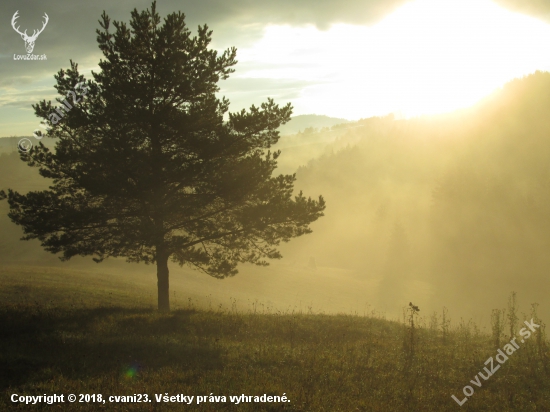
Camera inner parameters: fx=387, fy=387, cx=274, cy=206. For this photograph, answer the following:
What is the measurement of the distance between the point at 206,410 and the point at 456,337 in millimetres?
11487

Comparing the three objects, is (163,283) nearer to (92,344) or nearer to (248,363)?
(92,344)

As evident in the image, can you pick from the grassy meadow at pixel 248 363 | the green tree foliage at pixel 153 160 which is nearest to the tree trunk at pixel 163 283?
the green tree foliage at pixel 153 160

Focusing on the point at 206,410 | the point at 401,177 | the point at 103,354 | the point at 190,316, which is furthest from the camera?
the point at 401,177

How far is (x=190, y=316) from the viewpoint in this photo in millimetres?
14211

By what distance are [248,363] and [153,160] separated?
8.80 meters

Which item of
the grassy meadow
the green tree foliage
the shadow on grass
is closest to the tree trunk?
the green tree foliage

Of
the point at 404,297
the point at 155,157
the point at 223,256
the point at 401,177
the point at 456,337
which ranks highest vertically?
the point at 401,177

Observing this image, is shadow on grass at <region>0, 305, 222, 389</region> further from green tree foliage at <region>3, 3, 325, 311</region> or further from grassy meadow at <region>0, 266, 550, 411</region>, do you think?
green tree foliage at <region>3, 3, 325, 311</region>

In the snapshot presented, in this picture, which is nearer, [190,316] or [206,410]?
[206,410]

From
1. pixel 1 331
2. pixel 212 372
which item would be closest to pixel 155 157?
pixel 1 331

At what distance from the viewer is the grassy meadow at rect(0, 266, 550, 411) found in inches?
288

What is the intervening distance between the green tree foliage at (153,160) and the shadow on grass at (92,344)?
2859 millimetres

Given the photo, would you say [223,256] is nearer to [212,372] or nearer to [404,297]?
[212,372]

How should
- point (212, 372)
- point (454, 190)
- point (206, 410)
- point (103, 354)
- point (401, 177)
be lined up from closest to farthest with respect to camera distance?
1. point (206, 410)
2. point (212, 372)
3. point (103, 354)
4. point (454, 190)
5. point (401, 177)
